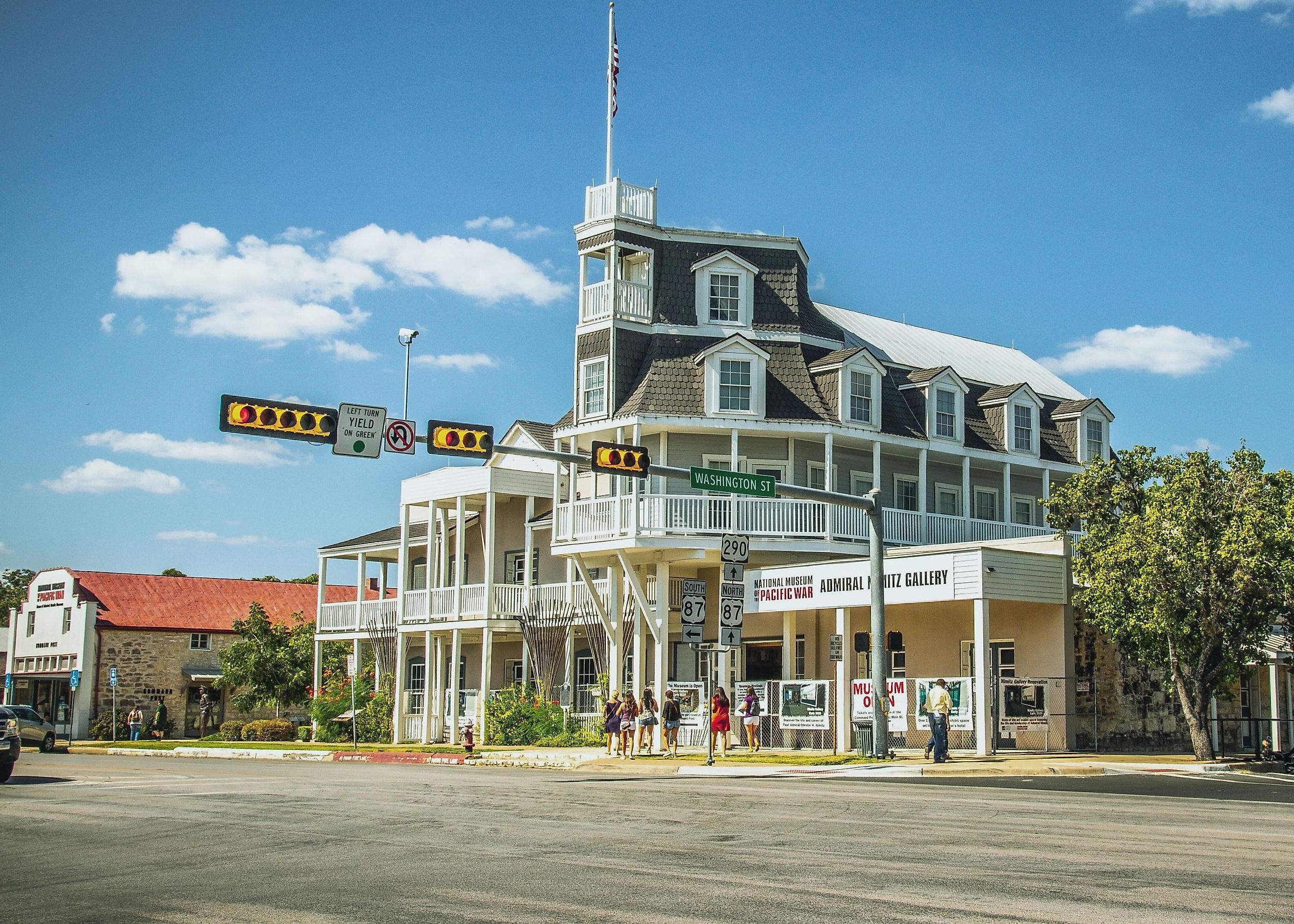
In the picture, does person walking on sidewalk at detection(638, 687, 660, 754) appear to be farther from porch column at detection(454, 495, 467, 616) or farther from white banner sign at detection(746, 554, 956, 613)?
porch column at detection(454, 495, 467, 616)

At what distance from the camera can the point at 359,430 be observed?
2017 cm

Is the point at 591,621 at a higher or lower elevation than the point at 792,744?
higher

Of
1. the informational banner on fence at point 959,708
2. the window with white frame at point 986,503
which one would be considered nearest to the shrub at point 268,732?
the window with white frame at point 986,503

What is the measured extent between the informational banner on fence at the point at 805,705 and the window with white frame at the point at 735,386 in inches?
307

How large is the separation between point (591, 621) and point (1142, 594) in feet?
52.1

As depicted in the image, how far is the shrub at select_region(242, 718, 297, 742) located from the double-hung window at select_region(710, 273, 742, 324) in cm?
2165

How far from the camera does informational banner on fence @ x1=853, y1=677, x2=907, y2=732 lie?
94.7 feet

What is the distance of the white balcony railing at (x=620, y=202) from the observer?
3762 centimetres

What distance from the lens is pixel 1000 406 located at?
136 ft

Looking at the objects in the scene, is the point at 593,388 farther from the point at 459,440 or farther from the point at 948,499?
the point at 459,440

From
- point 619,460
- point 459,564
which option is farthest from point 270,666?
point 619,460

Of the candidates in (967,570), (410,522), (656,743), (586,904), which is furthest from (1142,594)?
(410,522)

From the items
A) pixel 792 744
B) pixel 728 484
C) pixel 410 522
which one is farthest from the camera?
pixel 410 522

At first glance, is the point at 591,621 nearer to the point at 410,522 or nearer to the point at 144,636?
the point at 410,522
